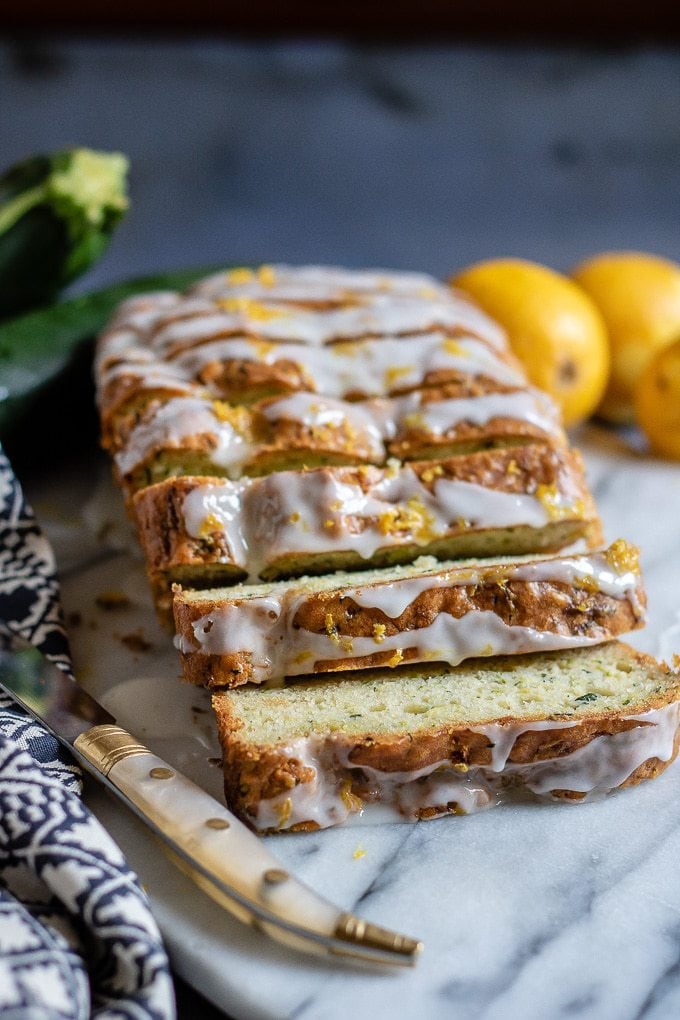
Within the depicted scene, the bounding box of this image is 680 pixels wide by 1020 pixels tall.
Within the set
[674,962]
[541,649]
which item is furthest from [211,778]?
[674,962]

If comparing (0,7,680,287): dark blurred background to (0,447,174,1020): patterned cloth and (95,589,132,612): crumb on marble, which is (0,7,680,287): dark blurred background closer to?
(95,589,132,612): crumb on marble

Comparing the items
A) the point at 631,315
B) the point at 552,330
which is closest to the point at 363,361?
the point at 552,330

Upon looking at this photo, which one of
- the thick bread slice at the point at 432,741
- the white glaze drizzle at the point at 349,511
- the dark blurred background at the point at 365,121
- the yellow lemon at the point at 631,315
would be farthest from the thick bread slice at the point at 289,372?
the dark blurred background at the point at 365,121

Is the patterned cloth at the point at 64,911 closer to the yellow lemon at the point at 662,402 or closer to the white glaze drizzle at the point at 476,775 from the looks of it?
the white glaze drizzle at the point at 476,775

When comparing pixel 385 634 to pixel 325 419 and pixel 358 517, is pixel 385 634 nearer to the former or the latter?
pixel 358 517

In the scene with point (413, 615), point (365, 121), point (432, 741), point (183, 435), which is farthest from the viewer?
point (365, 121)

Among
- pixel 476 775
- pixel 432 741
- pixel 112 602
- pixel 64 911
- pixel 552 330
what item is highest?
pixel 552 330
